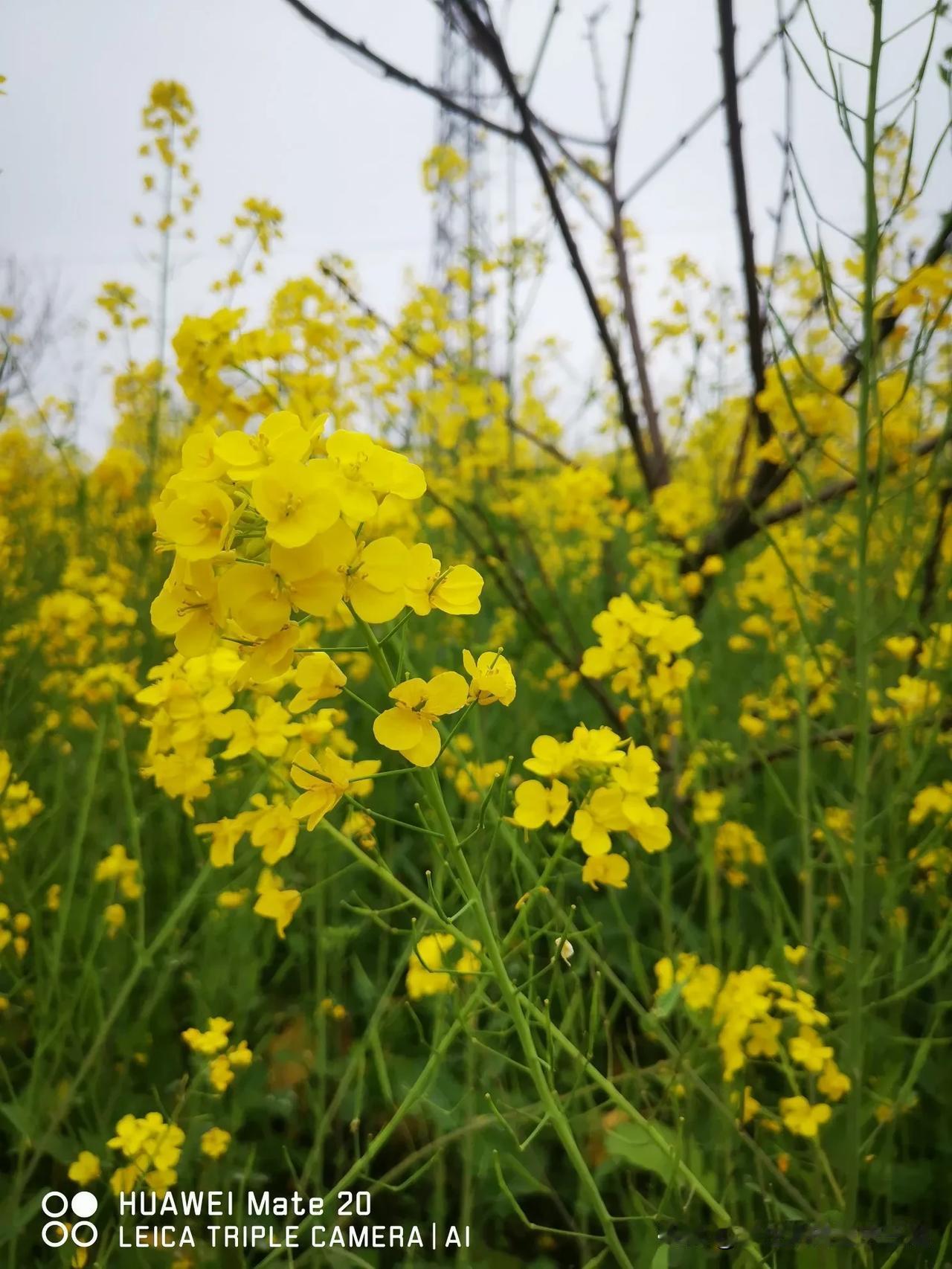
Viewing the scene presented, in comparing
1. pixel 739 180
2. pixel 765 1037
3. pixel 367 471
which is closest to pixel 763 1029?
pixel 765 1037

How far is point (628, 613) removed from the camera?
122 cm

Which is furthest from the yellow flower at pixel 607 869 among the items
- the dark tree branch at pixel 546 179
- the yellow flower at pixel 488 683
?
the dark tree branch at pixel 546 179

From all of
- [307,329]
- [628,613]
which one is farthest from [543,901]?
[307,329]

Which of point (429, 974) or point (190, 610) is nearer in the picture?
point (190, 610)

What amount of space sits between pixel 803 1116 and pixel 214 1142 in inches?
32.0

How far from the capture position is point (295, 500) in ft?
1.89

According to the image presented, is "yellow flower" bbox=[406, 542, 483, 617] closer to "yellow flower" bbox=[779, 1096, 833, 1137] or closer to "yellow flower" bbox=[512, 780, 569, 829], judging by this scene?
"yellow flower" bbox=[512, 780, 569, 829]

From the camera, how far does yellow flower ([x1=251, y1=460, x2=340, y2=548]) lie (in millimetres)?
564

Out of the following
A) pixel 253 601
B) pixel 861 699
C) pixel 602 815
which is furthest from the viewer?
pixel 861 699

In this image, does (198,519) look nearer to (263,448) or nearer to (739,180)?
(263,448)

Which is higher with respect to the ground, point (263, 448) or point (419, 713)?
point (263, 448)

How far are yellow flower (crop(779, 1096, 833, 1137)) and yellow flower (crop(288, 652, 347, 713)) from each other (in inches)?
33.0

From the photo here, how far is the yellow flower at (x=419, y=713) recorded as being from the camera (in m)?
0.63

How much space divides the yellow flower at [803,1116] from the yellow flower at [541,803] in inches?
22.5
